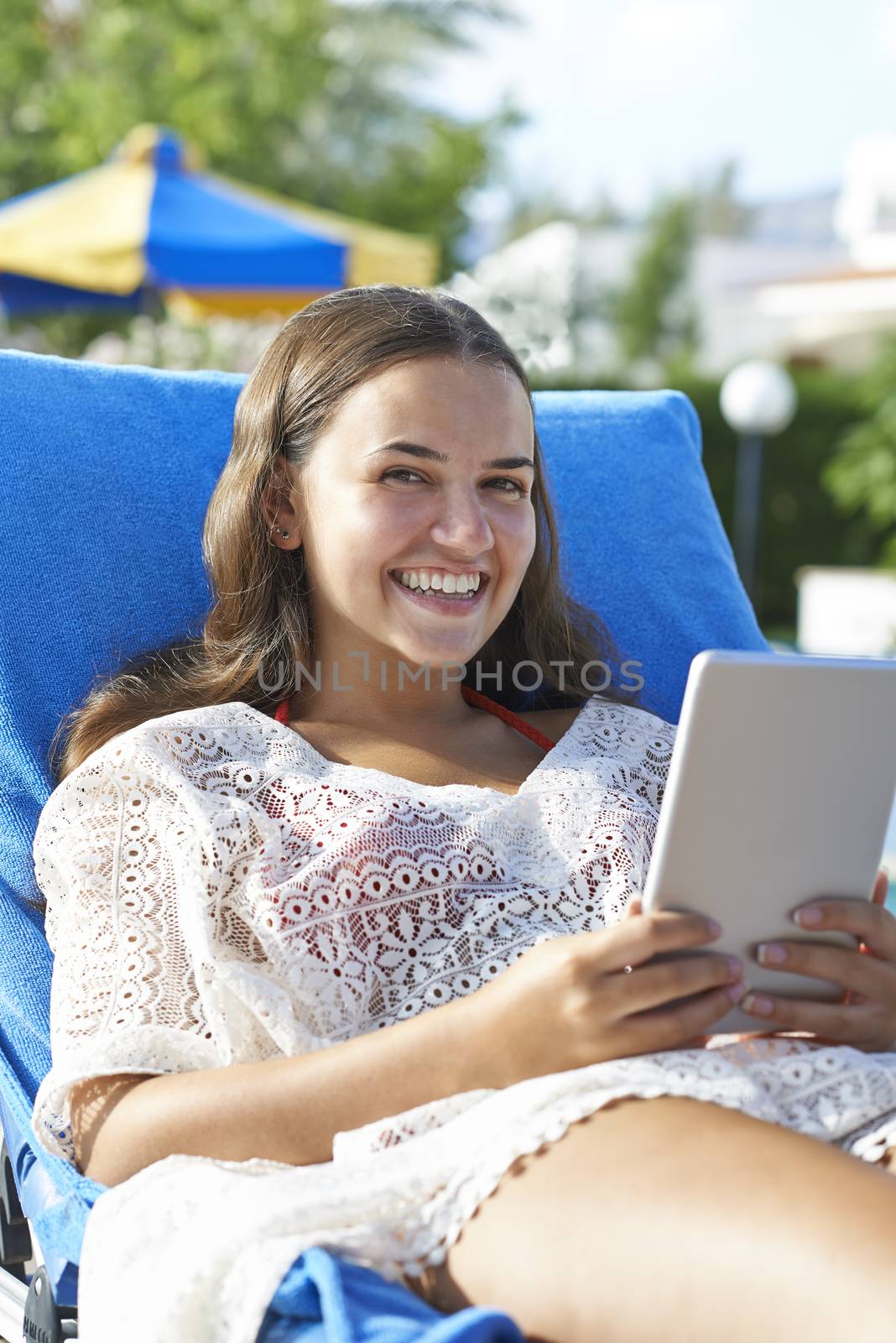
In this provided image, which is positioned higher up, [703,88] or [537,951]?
[703,88]

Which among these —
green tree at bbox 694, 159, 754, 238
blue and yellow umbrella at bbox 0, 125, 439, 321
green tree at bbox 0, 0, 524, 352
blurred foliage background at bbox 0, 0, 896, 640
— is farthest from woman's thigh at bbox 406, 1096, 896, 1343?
green tree at bbox 694, 159, 754, 238

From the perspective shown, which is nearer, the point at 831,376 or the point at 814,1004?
the point at 814,1004

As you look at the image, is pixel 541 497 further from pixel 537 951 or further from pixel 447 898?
pixel 537 951

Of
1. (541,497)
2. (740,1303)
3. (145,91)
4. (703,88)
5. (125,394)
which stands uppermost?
(703,88)

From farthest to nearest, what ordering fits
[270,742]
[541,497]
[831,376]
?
[831,376]
[541,497]
[270,742]

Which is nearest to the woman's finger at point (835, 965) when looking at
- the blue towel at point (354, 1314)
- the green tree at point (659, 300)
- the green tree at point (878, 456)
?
the blue towel at point (354, 1314)

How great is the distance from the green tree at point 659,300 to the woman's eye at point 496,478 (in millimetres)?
35860

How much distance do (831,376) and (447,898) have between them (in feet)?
48.7

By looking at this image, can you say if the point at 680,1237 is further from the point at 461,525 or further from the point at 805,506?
the point at 805,506

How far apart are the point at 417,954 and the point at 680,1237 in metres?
0.51

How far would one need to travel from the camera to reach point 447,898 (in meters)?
1.69

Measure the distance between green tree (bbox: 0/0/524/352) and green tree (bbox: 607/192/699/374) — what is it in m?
21.3

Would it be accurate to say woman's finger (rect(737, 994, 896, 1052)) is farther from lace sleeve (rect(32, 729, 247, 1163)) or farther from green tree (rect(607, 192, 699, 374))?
green tree (rect(607, 192, 699, 374))

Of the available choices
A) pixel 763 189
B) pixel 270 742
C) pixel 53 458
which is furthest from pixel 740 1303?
pixel 763 189
